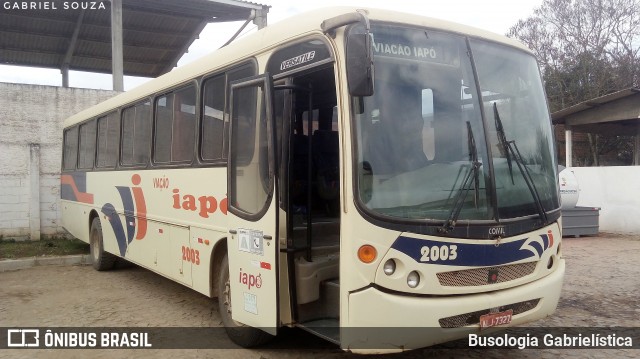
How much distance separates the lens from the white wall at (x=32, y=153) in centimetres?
1174

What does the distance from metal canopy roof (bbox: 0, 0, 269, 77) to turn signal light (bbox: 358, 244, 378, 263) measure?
12.5 metres

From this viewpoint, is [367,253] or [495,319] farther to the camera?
[495,319]

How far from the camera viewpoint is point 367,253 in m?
3.81

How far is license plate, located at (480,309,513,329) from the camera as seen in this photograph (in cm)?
406

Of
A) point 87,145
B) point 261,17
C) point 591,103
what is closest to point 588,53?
point 591,103

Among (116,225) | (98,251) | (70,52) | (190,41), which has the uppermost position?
(190,41)

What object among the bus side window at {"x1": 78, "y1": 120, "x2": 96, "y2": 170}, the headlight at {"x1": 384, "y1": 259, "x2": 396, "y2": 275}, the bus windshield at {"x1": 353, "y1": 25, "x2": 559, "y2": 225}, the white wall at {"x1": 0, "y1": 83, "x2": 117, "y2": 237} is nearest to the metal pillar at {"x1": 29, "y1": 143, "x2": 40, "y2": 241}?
the white wall at {"x1": 0, "y1": 83, "x2": 117, "y2": 237}

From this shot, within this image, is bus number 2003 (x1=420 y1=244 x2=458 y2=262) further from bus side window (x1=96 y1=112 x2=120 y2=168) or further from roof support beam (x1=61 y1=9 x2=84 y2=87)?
roof support beam (x1=61 y1=9 x2=84 y2=87)

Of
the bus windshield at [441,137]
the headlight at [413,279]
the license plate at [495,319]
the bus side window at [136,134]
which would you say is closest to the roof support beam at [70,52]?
the bus side window at [136,134]

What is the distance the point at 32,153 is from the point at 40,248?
7.48ft

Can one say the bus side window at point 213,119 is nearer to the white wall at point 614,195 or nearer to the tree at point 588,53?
the white wall at point 614,195

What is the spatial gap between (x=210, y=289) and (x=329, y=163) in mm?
1855

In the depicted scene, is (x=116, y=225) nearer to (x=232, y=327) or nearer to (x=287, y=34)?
(x=232, y=327)

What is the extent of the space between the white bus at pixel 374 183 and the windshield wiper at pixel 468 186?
0.05 feet
